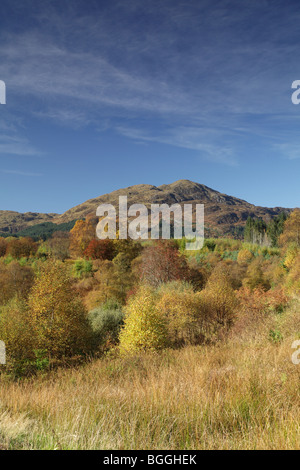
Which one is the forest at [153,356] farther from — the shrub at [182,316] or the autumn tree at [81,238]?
the autumn tree at [81,238]

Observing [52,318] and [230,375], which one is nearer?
[230,375]

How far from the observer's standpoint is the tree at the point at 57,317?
738 inches

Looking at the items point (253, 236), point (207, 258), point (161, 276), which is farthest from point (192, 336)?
point (253, 236)

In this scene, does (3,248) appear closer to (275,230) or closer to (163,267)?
(163,267)

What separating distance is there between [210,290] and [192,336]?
19.7 feet

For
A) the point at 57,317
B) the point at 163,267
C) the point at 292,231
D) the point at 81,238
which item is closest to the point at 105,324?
the point at 57,317

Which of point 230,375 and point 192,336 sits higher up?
point 230,375

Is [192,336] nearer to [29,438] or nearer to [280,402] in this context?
[280,402]

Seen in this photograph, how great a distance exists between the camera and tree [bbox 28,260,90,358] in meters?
18.8

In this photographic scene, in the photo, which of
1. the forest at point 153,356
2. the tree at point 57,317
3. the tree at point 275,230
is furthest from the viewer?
the tree at point 275,230

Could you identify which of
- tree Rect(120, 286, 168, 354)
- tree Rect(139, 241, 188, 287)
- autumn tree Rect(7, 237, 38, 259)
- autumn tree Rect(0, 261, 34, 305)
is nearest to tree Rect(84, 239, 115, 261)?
autumn tree Rect(0, 261, 34, 305)

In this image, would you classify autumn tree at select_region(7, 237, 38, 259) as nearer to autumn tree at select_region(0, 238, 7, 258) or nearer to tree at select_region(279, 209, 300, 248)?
autumn tree at select_region(0, 238, 7, 258)

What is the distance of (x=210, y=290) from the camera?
2225 cm

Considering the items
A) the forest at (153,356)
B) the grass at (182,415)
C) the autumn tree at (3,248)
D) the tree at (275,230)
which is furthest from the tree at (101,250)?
the grass at (182,415)
